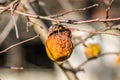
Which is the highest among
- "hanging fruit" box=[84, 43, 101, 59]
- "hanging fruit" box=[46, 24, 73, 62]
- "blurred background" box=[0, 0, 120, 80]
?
"hanging fruit" box=[46, 24, 73, 62]

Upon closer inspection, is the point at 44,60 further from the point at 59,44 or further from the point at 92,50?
the point at 59,44

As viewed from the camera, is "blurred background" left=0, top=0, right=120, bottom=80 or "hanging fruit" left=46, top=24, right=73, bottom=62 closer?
"hanging fruit" left=46, top=24, right=73, bottom=62

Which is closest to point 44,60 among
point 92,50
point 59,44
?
point 92,50

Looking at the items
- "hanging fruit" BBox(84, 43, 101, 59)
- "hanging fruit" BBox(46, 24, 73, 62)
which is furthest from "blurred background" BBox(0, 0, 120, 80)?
"hanging fruit" BBox(46, 24, 73, 62)

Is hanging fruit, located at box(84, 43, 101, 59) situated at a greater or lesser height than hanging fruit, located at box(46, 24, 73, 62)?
lesser

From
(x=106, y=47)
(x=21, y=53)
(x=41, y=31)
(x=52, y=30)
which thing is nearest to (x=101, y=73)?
(x=106, y=47)

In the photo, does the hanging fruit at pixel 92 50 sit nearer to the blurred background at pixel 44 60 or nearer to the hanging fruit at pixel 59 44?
the hanging fruit at pixel 59 44

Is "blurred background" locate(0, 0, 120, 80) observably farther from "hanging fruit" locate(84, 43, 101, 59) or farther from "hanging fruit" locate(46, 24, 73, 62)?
"hanging fruit" locate(46, 24, 73, 62)

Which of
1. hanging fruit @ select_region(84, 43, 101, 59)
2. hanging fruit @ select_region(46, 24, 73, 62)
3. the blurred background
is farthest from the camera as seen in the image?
the blurred background
